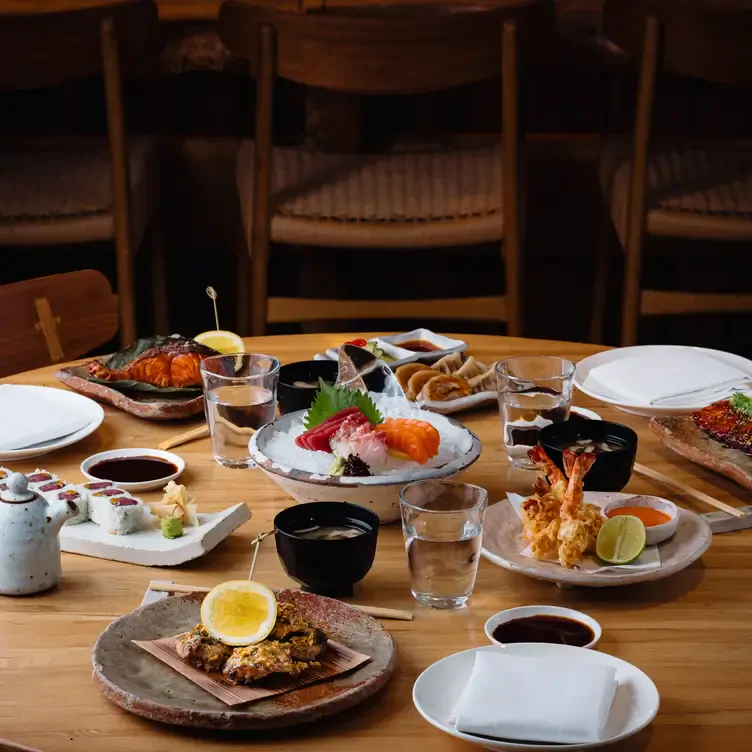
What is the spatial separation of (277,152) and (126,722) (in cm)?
245

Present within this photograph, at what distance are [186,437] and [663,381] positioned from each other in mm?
735

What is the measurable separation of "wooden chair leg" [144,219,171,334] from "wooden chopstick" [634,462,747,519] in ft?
7.85

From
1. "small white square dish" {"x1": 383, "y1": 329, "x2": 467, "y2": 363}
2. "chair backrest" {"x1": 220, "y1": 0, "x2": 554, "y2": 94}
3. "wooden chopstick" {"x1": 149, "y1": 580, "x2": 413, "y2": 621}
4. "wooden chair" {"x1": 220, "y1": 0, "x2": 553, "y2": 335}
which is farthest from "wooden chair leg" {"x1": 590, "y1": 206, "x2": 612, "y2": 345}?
"wooden chopstick" {"x1": 149, "y1": 580, "x2": 413, "y2": 621}

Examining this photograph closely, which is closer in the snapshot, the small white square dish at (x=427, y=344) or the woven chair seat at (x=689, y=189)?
the small white square dish at (x=427, y=344)

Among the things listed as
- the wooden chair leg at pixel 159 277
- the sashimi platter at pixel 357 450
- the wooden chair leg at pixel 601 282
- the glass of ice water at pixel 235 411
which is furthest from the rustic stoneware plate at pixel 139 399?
the wooden chair leg at pixel 601 282

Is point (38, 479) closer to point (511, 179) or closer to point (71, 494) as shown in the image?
point (71, 494)

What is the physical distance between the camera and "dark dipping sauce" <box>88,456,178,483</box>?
5.32 feet

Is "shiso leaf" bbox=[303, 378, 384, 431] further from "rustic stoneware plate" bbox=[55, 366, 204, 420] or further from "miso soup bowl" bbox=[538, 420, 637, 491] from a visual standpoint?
"rustic stoneware plate" bbox=[55, 366, 204, 420]

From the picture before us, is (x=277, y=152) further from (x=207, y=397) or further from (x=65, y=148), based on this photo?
(x=207, y=397)

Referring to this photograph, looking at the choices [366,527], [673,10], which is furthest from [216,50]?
[366,527]

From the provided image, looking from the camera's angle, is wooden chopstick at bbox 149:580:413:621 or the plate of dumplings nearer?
wooden chopstick at bbox 149:580:413:621

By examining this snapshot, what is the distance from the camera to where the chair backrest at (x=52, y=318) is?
2.21 m

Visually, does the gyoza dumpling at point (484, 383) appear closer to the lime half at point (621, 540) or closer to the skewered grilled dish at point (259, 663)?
the lime half at point (621, 540)

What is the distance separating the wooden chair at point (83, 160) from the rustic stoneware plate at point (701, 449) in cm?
180
